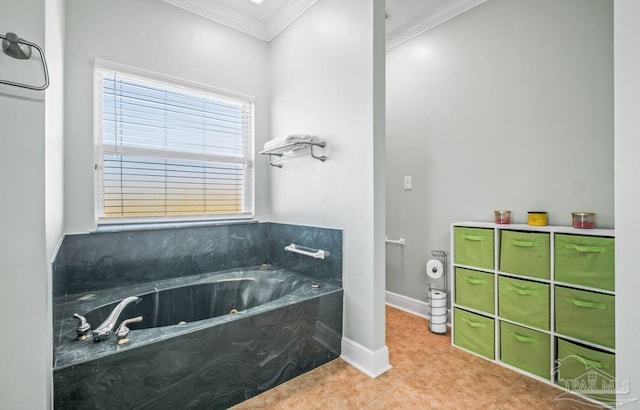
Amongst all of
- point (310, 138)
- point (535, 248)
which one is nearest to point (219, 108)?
point (310, 138)

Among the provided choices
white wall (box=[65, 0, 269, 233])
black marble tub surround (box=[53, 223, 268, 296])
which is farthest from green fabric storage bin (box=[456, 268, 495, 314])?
white wall (box=[65, 0, 269, 233])

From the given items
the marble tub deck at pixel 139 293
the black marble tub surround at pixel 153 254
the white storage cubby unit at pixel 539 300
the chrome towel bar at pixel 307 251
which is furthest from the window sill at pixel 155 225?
the white storage cubby unit at pixel 539 300

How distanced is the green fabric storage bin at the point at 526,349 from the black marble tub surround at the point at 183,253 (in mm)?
1156

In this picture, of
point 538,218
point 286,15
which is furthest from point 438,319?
point 286,15

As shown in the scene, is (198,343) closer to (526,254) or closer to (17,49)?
(17,49)

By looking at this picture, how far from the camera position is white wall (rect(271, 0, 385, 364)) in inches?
70.5

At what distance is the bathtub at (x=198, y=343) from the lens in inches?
44.3

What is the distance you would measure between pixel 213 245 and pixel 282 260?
24.2 inches

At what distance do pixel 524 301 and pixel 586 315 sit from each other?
11.4 inches

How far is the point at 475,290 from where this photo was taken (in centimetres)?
201

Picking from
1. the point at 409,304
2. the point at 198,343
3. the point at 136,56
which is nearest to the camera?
the point at 198,343

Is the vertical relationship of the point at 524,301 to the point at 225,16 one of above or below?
below

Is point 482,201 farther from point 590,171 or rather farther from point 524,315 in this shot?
point 524,315

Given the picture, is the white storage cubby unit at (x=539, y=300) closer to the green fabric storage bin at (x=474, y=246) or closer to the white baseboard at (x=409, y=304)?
the green fabric storage bin at (x=474, y=246)
